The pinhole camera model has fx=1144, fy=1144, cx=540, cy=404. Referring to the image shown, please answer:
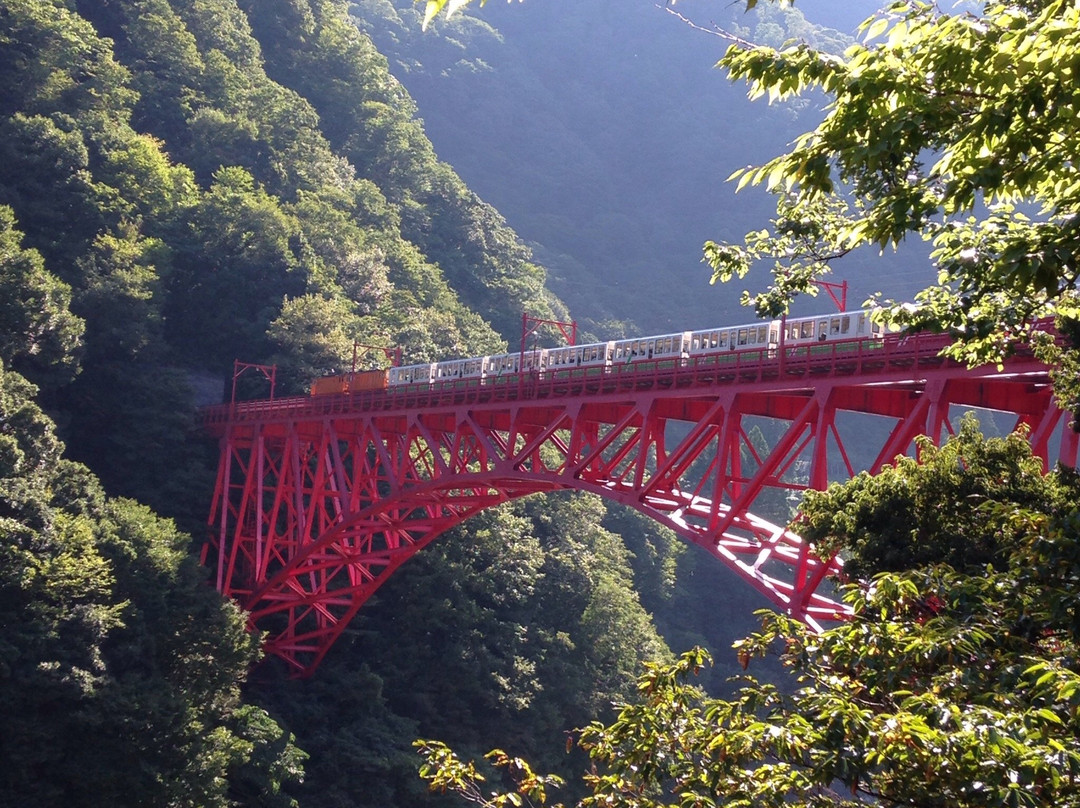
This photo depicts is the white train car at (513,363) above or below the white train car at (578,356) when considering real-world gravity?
above

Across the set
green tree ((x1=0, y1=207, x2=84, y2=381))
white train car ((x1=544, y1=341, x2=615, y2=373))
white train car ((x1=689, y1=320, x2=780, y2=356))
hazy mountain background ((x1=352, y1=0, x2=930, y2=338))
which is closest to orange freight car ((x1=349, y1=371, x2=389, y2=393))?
white train car ((x1=544, y1=341, x2=615, y2=373))

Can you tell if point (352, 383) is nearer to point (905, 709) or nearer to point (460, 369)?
point (460, 369)

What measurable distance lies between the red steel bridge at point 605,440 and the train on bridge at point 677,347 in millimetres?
427

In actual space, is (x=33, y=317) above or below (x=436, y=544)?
above

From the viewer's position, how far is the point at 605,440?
909 inches

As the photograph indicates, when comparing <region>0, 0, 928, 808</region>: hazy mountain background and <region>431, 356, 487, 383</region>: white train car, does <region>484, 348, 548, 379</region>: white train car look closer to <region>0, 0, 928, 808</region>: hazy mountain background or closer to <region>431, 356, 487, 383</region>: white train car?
<region>431, 356, 487, 383</region>: white train car

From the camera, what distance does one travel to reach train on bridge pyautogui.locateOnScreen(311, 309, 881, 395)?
2077 cm

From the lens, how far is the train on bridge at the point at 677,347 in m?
20.8

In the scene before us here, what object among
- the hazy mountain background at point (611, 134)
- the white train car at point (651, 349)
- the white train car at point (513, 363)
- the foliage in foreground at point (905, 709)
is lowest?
the foliage in foreground at point (905, 709)

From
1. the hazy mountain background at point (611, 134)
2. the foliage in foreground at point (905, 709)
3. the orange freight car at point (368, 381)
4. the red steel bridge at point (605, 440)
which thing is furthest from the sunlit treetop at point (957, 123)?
the hazy mountain background at point (611, 134)

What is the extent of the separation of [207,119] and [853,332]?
47081 millimetres

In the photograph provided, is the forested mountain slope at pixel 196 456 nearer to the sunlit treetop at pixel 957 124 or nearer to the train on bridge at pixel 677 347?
the train on bridge at pixel 677 347

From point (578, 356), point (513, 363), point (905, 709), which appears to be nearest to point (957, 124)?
point (905, 709)

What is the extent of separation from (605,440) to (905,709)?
617 inches
